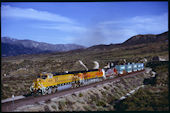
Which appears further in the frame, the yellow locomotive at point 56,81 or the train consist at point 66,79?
the train consist at point 66,79

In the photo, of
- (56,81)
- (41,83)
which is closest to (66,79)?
(56,81)

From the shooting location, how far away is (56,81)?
1314 inches

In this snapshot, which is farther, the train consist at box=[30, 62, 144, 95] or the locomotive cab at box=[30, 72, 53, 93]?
the train consist at box=[30, 62, 144, 95]

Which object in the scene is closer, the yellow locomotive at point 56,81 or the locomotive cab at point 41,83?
the locomotive cab at point 41,83

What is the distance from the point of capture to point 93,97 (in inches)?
1238

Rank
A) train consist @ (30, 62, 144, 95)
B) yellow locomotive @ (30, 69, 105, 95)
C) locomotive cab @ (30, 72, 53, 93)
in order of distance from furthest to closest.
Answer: train consist @ (30, 62, 144, 95) < yellow locomotive @ (30, 69, 105, 95) < locomotive cab @ (30, 72, 53, 93)

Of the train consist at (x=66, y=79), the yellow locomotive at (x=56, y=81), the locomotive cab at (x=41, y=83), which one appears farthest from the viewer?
the train consist at (x=66, y=79)

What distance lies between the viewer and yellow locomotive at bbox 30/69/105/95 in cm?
3039

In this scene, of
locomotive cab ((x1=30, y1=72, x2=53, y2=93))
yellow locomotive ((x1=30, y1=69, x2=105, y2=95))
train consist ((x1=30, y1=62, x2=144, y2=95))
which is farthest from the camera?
train consist ((x1=30, y1=62, x2=144, y2=95))

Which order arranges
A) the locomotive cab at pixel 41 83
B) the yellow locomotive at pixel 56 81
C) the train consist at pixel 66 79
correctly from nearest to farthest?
the locomotive cab at pixel 41 83 → the yellow locomotive at pixel 56 81 → the train consist at pixel 66 79

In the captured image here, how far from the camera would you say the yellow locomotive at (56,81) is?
30391 millimetres

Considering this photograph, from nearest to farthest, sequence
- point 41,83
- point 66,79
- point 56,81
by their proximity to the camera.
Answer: point 41,83
point 56,81
point 66,79

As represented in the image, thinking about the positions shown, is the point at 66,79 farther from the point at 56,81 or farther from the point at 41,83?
the point at 41,83

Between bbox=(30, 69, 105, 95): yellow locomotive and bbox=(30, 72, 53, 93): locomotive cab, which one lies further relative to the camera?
Result: bbox=(30, 69, 105, 95): yellow locomotive
